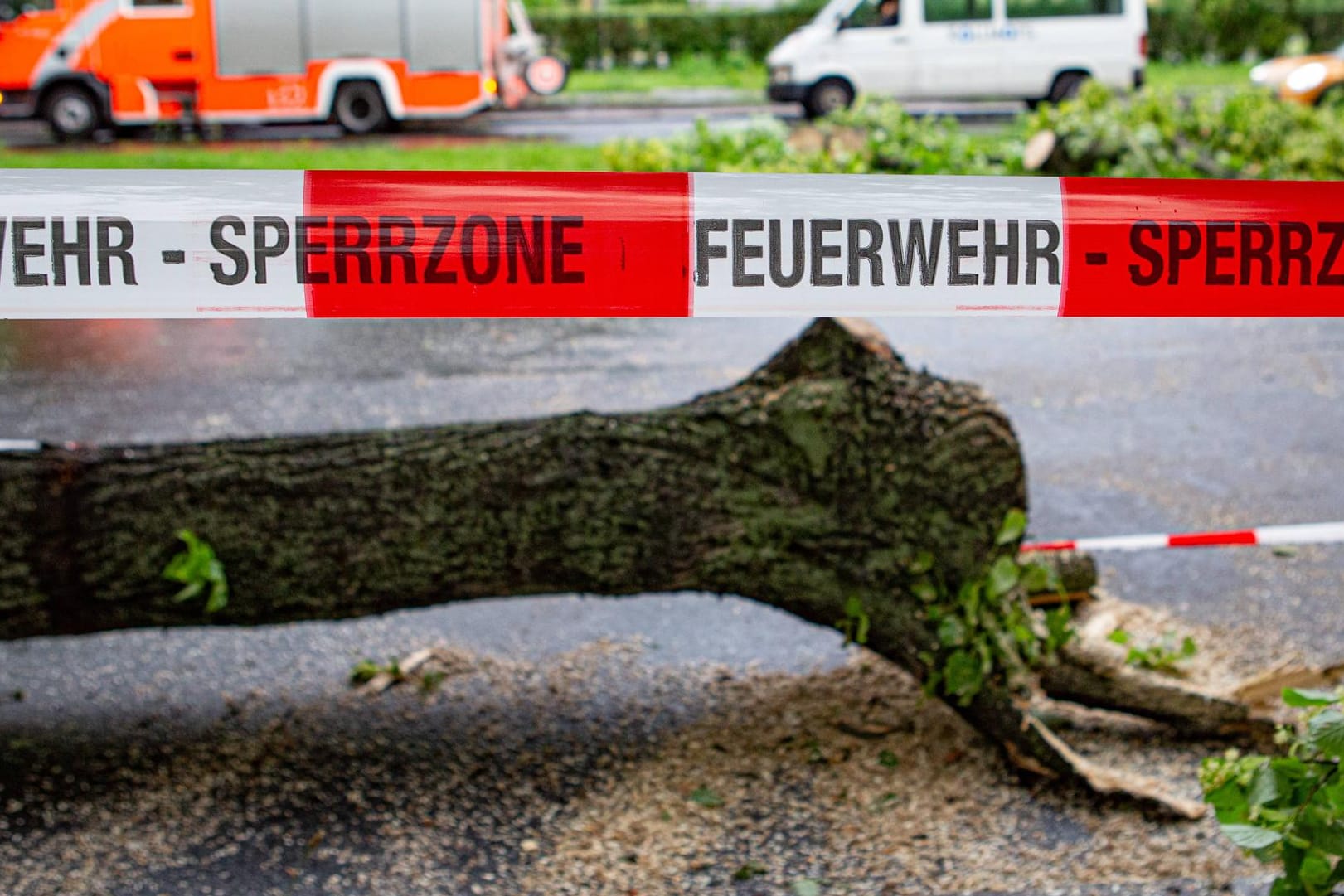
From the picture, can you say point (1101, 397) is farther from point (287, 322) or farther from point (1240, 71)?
point (1240, 71)

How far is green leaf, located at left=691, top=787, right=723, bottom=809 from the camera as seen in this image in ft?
12.7

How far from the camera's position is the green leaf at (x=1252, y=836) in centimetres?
→ 261

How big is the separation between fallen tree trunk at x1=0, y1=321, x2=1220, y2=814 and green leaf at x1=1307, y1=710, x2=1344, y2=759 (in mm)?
1274

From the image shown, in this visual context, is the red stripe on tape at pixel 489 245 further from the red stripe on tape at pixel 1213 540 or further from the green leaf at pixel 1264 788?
the red stripe on tape at pixel 1213 540

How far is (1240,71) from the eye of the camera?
24.5m

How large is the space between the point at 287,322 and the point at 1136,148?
700 cm

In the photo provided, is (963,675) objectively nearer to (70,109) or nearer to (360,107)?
(360,107)

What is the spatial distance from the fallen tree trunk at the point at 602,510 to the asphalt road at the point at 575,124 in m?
12.5

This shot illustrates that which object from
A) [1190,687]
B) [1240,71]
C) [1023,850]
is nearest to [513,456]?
[1023,850]

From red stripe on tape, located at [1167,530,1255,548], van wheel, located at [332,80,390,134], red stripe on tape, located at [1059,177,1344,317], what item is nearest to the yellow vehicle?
van wheel, located at [332,80,390,134]

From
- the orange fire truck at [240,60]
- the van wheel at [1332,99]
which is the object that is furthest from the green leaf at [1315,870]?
the van wheel at [1332,99]

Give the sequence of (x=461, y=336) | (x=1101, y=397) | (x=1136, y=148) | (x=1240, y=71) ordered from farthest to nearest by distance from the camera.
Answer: (x=1240, y=71) < (x=1136, y=148) < (x=461, y=336) < (x=1101, y=397)

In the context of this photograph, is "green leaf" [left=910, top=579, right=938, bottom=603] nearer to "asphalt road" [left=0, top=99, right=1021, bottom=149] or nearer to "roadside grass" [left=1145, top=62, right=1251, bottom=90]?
"asphalt road" [left=0, top=99, right=1021, bottom=149]

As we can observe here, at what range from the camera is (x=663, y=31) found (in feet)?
86.2
